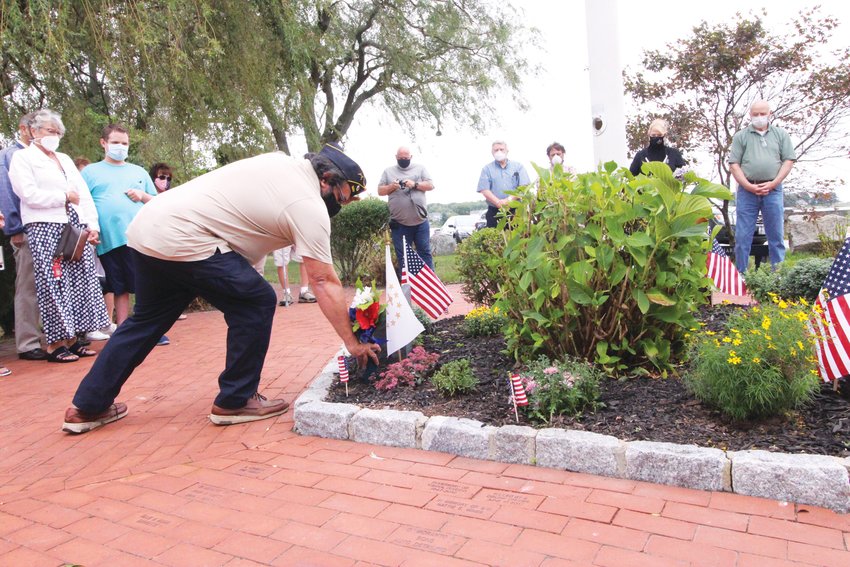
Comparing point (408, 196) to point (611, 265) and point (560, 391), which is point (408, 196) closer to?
point (611, 265)

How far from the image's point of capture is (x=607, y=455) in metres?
2.81

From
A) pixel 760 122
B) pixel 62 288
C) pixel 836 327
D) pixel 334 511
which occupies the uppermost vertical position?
pixel 760 122

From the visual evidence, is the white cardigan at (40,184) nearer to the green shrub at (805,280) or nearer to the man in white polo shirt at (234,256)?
the man in white polo shirt at (234,256)

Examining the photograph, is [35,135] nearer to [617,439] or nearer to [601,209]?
[601,209]

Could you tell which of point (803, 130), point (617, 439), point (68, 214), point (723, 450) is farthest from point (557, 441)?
point (803, 130)

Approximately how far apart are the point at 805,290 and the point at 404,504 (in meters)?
3.79

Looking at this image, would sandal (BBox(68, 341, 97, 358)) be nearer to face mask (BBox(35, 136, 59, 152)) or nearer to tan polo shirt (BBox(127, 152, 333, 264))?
face mask (BBox(35, 136, 59, 152))

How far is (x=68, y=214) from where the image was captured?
18.6ft

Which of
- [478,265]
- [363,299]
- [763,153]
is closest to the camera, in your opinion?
[363,299]

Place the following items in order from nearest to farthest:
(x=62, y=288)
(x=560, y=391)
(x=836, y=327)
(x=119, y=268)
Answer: (x=836, y=327)
(x=560, y=391)
(x=62, y=288)
(x=119, y=268)

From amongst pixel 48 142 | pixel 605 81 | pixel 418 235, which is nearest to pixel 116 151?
pixel 48 142

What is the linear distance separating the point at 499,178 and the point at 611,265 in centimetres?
437

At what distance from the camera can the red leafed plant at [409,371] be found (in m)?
3.84

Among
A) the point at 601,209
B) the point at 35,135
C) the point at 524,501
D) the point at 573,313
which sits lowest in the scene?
the point at 524,501
